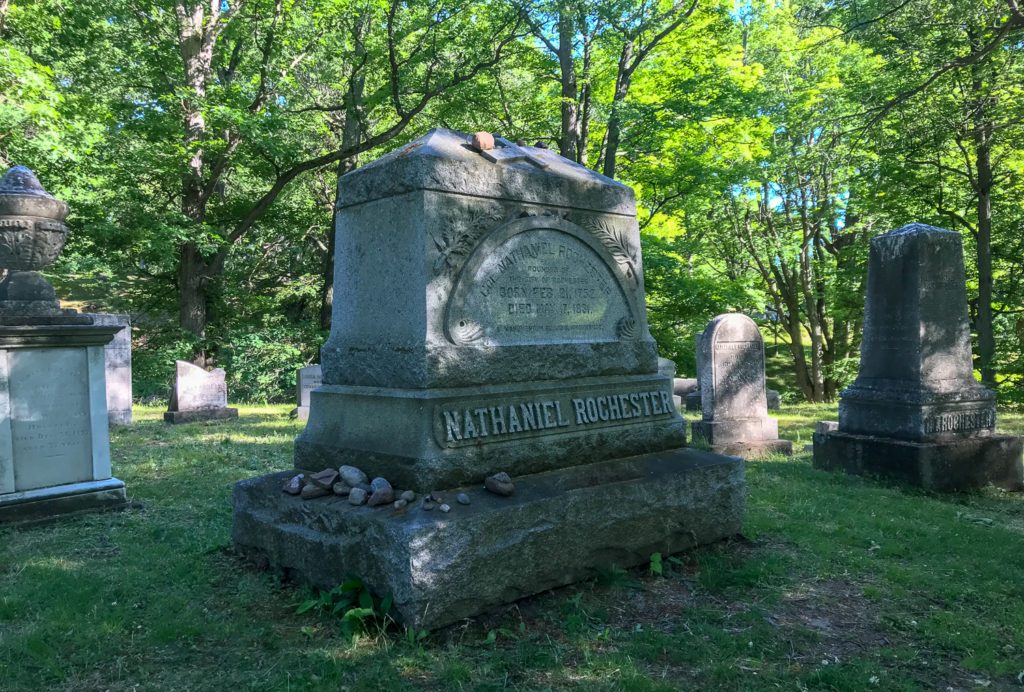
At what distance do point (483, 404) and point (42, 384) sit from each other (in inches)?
162

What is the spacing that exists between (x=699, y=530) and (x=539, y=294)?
1805 mm

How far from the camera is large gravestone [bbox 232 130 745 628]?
3.35m

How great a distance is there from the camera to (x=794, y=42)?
2006 centimetres

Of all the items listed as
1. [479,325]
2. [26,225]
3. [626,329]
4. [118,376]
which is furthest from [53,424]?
[118,376]

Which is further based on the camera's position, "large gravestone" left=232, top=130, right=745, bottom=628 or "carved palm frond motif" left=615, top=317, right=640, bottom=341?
"carved palm frond motif" left=615, top=317, right=640, bottom=341

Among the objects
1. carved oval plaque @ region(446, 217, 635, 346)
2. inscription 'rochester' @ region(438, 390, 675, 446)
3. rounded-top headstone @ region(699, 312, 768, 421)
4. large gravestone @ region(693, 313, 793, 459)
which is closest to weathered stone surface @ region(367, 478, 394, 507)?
inscription 'rochester' @ region(438, 390, 675, 446)

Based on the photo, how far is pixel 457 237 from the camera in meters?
3.79

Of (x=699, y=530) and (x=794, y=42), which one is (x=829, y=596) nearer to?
(x=699, y=530)

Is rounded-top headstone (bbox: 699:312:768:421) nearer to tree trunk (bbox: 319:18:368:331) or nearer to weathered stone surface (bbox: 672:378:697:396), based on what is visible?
weathered stone surface (bbox: 672:378:697:396)

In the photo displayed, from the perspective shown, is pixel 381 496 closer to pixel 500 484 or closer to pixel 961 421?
pixel 500 484

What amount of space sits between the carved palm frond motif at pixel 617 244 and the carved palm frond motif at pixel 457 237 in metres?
0.90

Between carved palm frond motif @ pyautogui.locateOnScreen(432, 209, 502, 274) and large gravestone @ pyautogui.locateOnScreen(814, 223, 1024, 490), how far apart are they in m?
5.17

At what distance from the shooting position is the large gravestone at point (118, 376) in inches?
458

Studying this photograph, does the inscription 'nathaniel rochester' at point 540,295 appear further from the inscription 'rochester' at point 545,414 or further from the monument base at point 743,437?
the monument base at point 743,437
